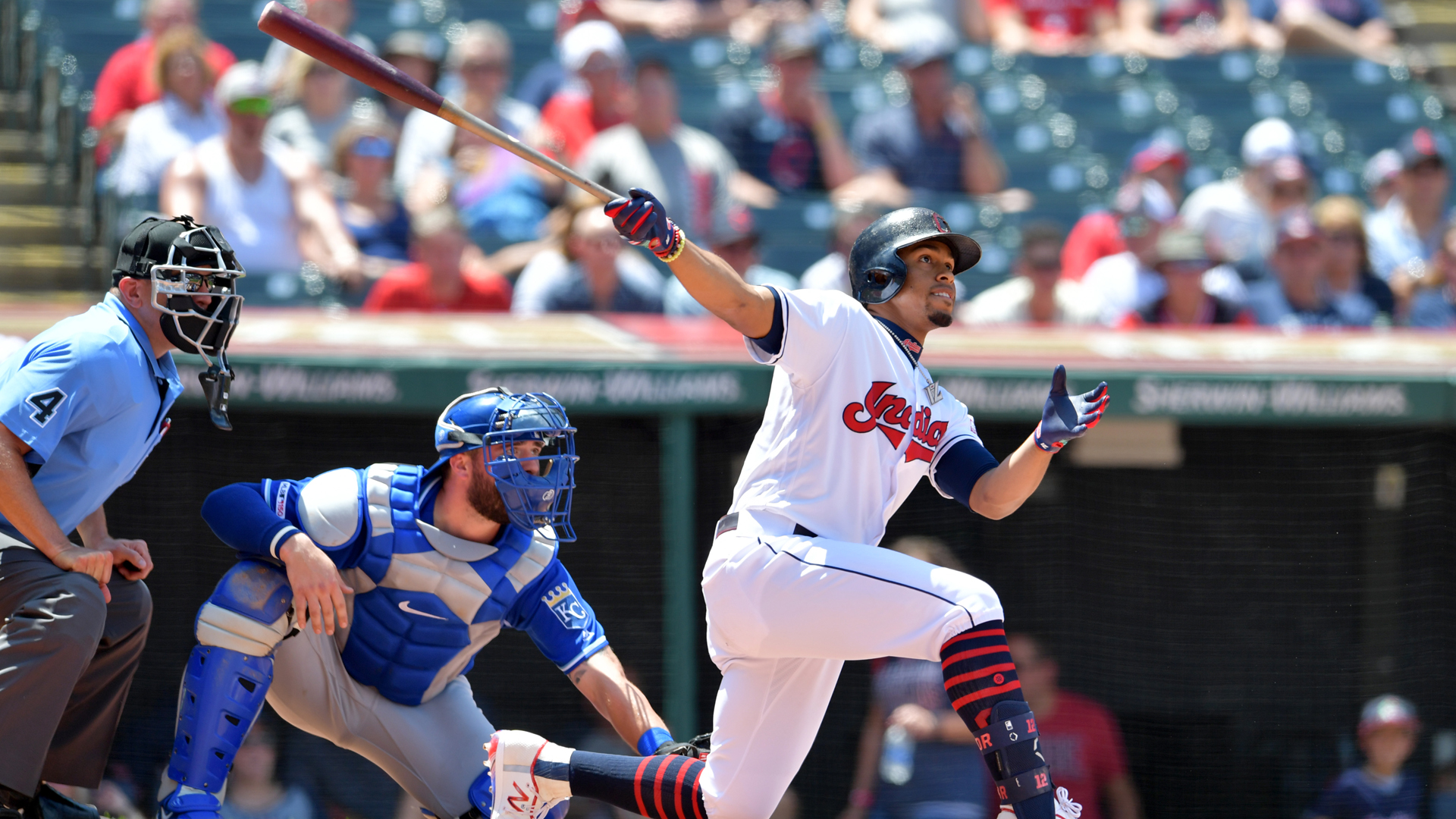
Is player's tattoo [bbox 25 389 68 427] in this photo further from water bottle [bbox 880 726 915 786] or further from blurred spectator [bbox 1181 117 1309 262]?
blurred spectator [bbox 1181 117 1309 262]

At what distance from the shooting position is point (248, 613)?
12.5 ft

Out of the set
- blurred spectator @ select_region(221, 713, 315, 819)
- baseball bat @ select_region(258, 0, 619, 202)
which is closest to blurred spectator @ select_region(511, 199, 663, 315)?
blurred spectator @ select_region(221, 713, 315, 819)

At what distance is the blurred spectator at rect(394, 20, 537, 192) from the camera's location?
712cm

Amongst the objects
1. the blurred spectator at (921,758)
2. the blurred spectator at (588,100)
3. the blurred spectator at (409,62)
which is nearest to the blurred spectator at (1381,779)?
the blurred spectator at (921,758)

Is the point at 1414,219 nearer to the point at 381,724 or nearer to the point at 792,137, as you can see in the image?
the point at 792,137

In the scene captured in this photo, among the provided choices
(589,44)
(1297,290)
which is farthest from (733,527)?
(1297,290)

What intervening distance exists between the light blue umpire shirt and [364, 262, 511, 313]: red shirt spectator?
7.97ft

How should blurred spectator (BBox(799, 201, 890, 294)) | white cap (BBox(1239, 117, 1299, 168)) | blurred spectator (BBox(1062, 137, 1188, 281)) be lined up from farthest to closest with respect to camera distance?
white cap (BBox(1239, 117, 1299, 168)) < blurred spectator (BBox(1062, 137, 1188, 281)) < blurred spectator (BBox(799, 201, 890, 294))

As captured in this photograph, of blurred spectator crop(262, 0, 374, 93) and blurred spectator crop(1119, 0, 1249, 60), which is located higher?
blurred spectator crop(1119, 0, 1249, 60)

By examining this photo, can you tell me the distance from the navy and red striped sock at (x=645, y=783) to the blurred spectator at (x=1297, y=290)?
4103mm

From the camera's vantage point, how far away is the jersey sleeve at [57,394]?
3.53m

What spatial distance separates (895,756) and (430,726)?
76.6 inches

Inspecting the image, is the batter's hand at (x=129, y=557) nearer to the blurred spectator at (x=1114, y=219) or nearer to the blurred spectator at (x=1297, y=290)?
the blurred spectator at (x=1114, y=219)

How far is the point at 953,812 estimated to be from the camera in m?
5.50
